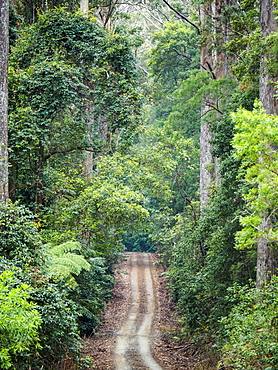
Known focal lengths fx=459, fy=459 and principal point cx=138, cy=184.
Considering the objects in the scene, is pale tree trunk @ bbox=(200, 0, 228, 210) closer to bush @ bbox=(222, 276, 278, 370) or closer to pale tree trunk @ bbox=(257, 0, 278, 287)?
pale tree trunk @ bbox=(257, 0, 278, 287)

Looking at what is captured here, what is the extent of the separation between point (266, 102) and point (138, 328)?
1162 cm

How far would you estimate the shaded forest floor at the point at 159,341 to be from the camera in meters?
13.3

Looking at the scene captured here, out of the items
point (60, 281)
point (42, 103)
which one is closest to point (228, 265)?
point (60, 281)

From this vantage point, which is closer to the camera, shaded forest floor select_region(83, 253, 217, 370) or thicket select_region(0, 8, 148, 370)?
shaded forest floor select_region(83, 253, 217, 370)

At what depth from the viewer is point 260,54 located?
11.3 m

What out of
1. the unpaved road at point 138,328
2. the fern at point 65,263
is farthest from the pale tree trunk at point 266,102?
the unpaved road at point 138,328

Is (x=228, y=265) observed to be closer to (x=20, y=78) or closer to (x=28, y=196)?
(x=28, y=196)

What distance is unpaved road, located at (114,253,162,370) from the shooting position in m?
13.6

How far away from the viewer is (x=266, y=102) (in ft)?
36.0

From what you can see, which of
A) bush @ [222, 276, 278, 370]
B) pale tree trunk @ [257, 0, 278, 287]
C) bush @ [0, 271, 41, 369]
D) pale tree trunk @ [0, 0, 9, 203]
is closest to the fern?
pale tree trunk @ [0, 0, 9, 203]

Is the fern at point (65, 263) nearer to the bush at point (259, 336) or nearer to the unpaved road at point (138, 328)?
the unpaved road at point (138, 328)

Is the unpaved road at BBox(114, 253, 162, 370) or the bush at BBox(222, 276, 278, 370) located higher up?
the bush at BBox(222, 276, 278, 370)

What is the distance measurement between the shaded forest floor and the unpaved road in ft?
0.71

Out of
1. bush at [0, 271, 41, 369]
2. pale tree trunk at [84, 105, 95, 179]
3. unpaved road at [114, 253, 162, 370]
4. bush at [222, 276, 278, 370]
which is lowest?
unpaved road at [114, 253, 162, 370]
